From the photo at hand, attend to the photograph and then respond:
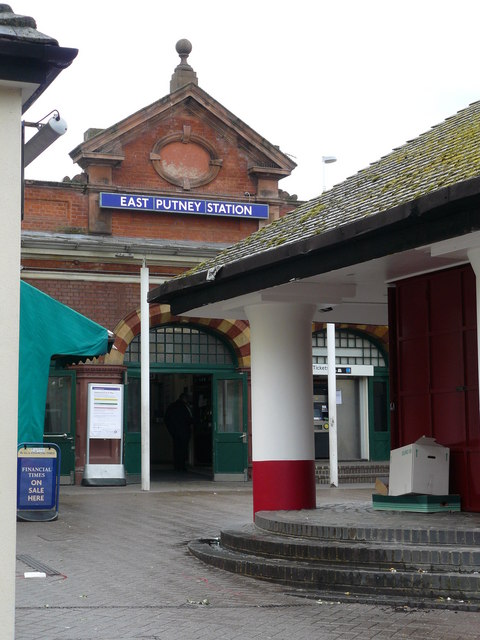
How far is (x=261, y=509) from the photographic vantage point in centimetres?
1249

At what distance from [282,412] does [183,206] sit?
42.6ft

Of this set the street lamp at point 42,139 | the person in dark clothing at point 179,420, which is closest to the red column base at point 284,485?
the street lamp at point 42,139

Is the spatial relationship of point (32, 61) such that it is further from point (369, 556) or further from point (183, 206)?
point (183, 206)

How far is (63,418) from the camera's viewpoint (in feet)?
76.8

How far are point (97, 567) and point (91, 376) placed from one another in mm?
12619

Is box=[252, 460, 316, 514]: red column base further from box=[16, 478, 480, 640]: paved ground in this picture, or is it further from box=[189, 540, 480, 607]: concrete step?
box=[189, 540, 480, 607]: concrete step

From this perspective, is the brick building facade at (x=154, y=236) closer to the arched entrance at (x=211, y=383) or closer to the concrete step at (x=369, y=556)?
the arched entrance at (x=211, y=383)

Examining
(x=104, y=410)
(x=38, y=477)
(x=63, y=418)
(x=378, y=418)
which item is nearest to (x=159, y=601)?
(x=38, y=477)

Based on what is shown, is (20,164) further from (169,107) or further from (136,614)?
(169,107)

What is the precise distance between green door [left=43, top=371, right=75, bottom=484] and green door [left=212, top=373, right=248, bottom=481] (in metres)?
3.43

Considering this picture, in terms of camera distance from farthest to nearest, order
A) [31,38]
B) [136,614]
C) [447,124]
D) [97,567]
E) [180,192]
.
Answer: [180,192] → [447,124] → [97,567] → [136,614] → [31,38]

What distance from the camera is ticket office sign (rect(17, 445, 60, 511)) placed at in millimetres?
15195

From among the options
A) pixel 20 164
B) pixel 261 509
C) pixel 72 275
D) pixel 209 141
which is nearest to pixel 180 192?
pixel 209 141

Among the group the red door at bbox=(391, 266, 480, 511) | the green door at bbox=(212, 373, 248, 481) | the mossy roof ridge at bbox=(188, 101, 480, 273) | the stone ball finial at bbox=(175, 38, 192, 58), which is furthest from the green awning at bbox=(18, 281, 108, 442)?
the stone ball finial at bbox=(175, 38, 192, 58)
